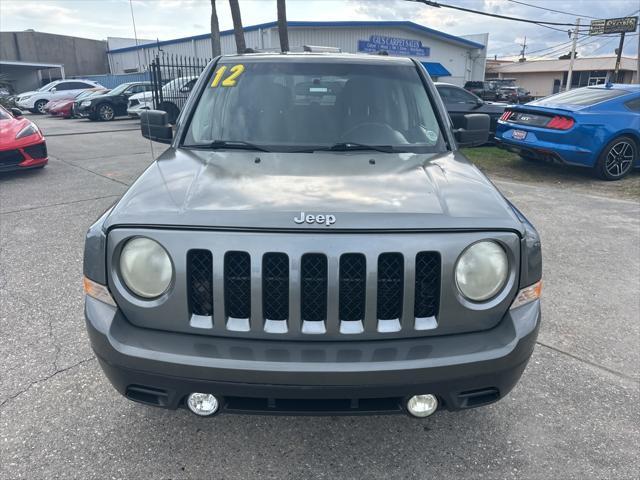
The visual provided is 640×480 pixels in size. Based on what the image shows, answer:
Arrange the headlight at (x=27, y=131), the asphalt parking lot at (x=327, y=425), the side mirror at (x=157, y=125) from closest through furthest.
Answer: the asphalt parking lot at (x=327, y=425), the side mirror at (x=157, y=125), the headlight at (x=27, y=131)

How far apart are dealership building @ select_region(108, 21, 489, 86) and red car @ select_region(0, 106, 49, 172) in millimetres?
19264

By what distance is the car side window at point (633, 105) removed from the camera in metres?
8.12

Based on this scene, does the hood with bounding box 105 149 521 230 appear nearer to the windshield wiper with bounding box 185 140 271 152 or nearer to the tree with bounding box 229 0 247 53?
the windshield wiper with bounding box 185 140 271 152

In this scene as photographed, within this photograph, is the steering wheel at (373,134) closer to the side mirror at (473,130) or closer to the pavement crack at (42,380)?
the side mirror at (473,130)

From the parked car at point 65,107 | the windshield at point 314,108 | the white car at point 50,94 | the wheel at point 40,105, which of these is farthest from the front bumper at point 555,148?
the wheel at point 40,105

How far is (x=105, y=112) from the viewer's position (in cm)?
1962

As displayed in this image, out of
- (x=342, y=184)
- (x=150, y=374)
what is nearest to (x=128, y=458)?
(x=150, y=374)

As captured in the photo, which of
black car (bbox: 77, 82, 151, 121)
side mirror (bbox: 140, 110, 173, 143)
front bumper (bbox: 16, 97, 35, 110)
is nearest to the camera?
side mirror (bbox: 140, 110, 173, 143)

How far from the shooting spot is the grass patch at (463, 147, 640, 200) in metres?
7.76

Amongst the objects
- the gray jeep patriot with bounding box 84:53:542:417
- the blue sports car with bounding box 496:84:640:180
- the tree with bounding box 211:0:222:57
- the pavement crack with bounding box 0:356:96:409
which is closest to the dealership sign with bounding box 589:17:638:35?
the tree with bounding box 211:0:222:57

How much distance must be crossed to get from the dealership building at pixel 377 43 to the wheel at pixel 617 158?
19.4m

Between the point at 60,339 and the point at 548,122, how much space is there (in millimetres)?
7742

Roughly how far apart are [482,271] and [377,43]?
107 ft

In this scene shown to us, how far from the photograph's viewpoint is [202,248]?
183 cm
